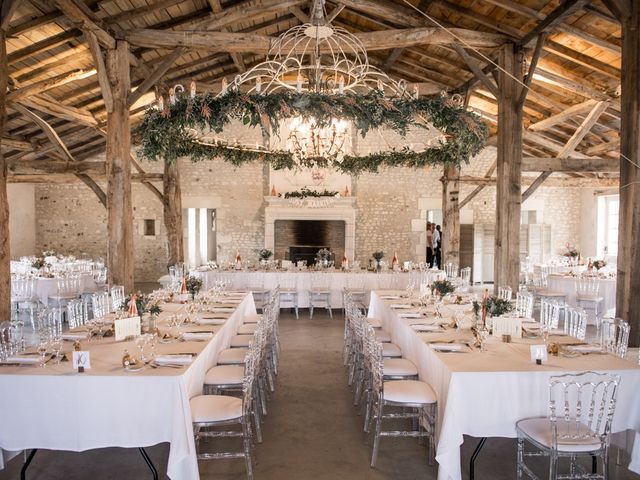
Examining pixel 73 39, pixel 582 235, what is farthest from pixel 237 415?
pixel 582 235

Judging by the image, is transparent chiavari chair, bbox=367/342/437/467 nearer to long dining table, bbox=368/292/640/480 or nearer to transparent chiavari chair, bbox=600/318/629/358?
long dining table, bbox=368/292/640/480

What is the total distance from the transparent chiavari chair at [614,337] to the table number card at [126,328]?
4219mm

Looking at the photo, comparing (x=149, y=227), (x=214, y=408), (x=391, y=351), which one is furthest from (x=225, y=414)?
(x=149, y=227)

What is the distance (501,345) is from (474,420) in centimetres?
102

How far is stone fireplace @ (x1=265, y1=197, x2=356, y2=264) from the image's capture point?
14.1 metres

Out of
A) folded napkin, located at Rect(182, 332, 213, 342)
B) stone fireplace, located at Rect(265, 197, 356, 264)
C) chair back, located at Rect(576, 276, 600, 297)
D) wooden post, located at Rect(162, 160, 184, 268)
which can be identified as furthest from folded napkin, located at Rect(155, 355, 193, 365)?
stone fireplace, located at Rect(265, 197, 356, 264)

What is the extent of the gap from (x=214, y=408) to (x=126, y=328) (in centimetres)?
144

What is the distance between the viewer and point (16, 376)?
3.44 metres

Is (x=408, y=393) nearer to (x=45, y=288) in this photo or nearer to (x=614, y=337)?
(x=614, y=337)

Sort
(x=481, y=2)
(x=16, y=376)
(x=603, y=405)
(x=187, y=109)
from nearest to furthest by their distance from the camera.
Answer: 1. (x=603, y=405)
2. (x=16, y=376)
3. (x=187, y=109)
4. (x=481, y=2)

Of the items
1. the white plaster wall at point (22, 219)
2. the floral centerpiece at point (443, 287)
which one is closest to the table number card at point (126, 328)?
the floral centerpiece at point (443, 287)

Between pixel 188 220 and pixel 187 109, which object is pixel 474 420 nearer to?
pixel 187 109

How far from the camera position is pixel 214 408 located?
3676 millimetres

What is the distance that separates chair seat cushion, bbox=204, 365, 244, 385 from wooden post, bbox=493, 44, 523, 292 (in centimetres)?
559
